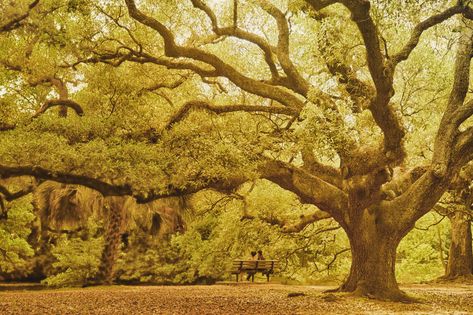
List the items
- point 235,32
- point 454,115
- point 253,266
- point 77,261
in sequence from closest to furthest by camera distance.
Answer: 1. point 454,115
2. point 235,32
3. point 77,261
4. point 253,266

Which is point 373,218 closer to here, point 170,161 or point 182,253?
point 170,161

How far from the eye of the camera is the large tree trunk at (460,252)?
22000mm

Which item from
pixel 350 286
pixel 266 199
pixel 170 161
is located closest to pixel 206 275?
pixel 266 199

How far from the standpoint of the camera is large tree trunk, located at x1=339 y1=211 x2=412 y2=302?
1304 centimetres

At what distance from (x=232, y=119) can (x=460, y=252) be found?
13.8 meters

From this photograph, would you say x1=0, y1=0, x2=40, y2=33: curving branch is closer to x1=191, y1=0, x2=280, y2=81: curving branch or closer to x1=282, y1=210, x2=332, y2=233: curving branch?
x1=191, y1=0, x2=280, y2=81: curving branch

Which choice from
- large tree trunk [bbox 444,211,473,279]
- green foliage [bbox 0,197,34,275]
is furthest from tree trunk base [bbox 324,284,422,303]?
green foliage [bbox 0,197,34,275]

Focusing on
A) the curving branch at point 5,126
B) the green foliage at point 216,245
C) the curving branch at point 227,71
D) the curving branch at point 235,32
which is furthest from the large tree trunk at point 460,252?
the curving branch at point 5,126

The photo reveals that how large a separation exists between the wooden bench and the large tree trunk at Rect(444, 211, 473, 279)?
25.1ft

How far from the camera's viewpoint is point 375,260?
523 inches

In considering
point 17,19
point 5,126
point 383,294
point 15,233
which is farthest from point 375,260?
point 15,233

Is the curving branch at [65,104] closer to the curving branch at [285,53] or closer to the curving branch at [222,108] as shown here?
the curving branch at [222,108]

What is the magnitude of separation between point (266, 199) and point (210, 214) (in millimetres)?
3422

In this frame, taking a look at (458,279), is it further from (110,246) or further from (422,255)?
(110,246)
